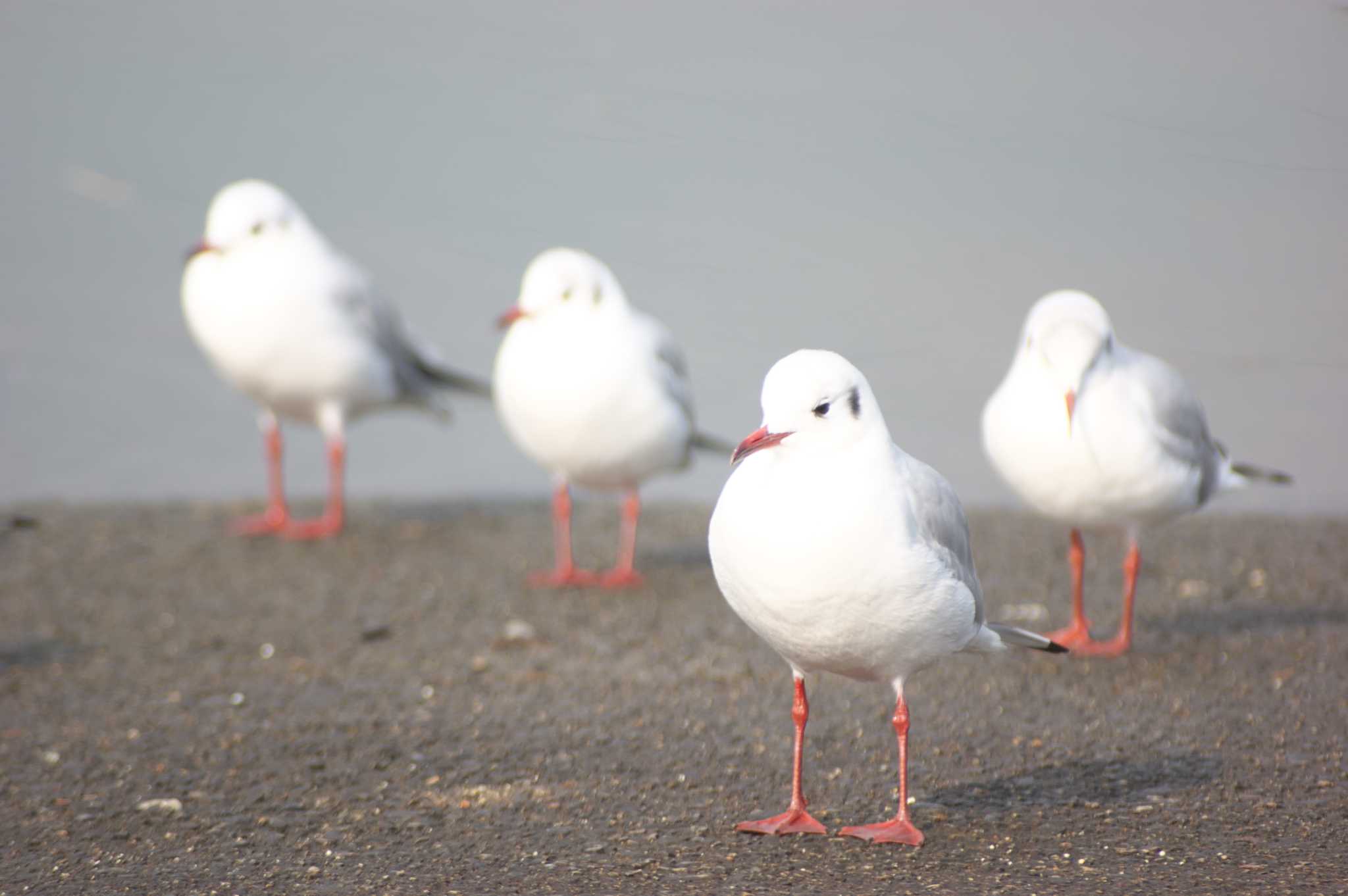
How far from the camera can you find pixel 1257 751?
169 inches

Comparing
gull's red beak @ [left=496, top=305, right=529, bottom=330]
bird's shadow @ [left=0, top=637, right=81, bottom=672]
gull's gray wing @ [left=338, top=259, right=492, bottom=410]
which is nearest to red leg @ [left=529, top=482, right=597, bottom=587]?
gull's red beak @ [left=496, top=305, right=529, bottom=330]

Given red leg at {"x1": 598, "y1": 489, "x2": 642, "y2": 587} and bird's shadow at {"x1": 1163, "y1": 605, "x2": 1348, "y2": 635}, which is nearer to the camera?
bird's shadow at {"x1": 1163, "y1": 605, "x2": 1348, "y2": 635}

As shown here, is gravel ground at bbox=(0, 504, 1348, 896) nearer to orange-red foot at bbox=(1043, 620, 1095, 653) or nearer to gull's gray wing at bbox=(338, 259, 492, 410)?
orange-red foot at bbox=(1043, 620, 1095, 653)

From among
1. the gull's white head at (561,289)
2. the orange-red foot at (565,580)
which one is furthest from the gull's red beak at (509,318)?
the orange-red foot at (565,580)

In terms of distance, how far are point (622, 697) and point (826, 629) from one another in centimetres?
176

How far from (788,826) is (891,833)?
0.25 metres

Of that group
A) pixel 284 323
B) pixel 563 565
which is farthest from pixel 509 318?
pixel 284 323

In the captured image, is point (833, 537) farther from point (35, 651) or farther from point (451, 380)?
point (451, 380)

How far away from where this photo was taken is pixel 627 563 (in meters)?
6.82

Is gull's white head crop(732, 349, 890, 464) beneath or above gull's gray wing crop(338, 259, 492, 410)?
above

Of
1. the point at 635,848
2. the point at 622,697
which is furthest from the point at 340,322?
the point at 635,848

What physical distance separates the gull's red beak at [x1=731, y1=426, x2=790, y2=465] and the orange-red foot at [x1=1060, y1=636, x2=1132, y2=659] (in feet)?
7.80

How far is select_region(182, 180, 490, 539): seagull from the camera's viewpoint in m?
7.86

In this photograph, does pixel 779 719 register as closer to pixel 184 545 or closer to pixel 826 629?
pixel 826 629
